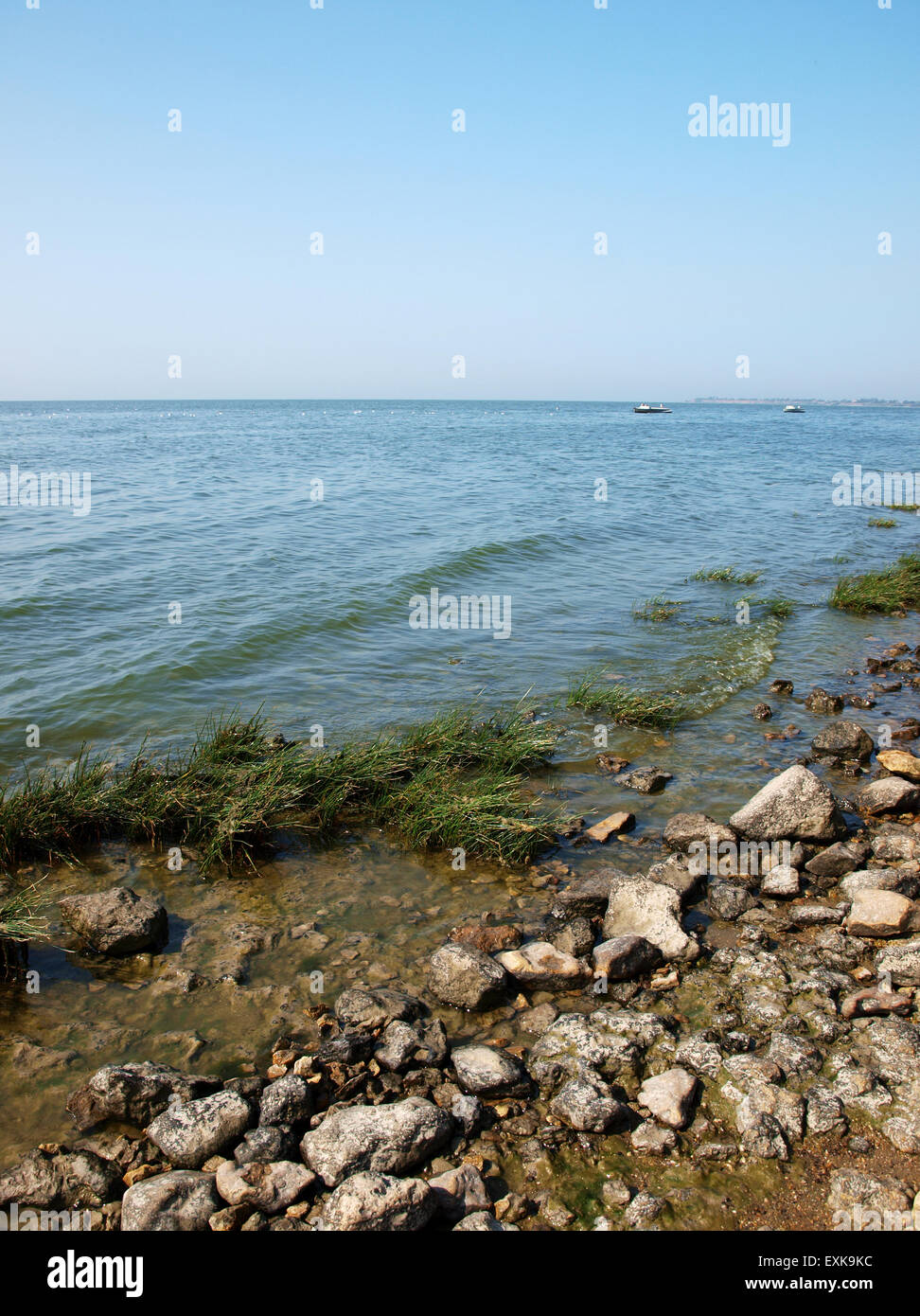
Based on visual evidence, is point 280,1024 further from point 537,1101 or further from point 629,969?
point 629,969

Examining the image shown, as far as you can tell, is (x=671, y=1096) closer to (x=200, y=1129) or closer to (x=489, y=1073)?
(x=489, y=1073)

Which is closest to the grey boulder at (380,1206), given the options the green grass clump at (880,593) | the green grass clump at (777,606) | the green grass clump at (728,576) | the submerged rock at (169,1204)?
the submerged rock at (169,1204)

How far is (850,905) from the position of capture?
22.6ft

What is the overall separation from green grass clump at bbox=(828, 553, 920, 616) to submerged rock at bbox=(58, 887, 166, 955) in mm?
16372

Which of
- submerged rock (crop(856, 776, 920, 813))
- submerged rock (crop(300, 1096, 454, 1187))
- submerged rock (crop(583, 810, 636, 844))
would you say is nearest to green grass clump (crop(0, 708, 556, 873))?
submerged rock (crop(583, 810, 636, 844))

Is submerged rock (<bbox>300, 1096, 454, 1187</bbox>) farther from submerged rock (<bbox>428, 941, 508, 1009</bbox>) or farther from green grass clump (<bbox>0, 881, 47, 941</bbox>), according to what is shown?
green grass clump (<bbox>0, 881, 47, 941</bbox>)

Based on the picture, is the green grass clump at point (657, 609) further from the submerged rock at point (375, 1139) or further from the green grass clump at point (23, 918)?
the submerged rock at point (375, 1139)

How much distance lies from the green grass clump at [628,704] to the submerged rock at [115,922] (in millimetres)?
7133

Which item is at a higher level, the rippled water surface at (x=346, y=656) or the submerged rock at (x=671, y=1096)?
the rippled water surface at (x=346, y=656)

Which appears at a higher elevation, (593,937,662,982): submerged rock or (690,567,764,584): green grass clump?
(690,567,764,584): green grass clump

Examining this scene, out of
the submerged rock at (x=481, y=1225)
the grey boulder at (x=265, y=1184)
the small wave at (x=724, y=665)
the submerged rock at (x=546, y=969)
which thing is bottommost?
the submerged rock at (x=481, y=1225)

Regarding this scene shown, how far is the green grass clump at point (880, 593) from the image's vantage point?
17859mm

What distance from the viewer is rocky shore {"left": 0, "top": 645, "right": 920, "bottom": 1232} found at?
433 centimetres
